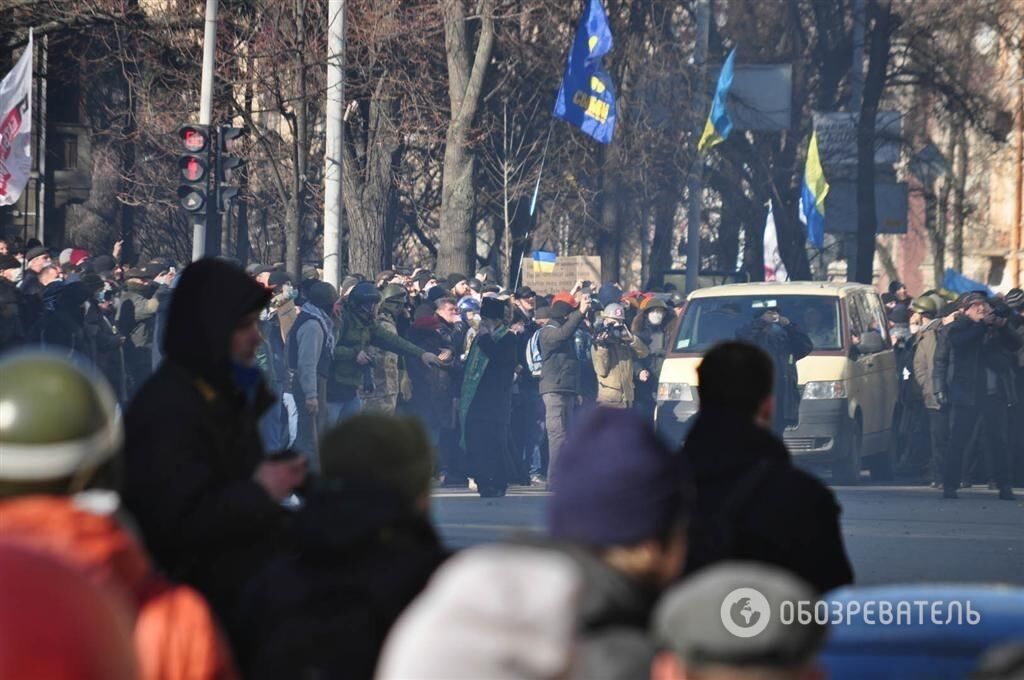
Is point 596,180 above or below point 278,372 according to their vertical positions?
above

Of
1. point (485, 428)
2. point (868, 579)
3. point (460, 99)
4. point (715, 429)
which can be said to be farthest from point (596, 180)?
point (715, 429)

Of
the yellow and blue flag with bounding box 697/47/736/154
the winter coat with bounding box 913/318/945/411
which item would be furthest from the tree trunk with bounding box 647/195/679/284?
the winter coat with bounding box 913/318/945/411

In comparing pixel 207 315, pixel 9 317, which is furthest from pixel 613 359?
pixel 207 315

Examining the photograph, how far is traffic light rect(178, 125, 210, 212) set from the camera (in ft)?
62.4

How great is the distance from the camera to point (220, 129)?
19.5 m

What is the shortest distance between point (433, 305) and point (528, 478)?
1.86 metres

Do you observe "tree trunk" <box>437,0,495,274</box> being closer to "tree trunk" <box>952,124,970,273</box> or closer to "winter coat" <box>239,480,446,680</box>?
"tree trunk" <box>952,124,970,273</box>

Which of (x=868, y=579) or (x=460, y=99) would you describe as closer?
(x=868, y=579)

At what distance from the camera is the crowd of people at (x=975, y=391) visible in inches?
663

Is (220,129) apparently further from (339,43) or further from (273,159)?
(273,159)

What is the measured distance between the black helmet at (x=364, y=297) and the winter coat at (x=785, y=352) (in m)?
3.53

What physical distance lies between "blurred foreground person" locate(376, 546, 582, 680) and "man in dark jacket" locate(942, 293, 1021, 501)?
15.2 meters

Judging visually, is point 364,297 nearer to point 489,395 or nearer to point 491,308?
point 491,308

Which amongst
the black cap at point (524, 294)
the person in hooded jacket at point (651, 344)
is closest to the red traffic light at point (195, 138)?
the black cap at point (524, 294)
